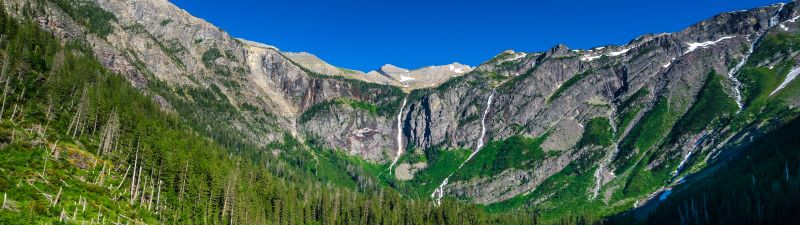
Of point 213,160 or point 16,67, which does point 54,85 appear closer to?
point 16,67

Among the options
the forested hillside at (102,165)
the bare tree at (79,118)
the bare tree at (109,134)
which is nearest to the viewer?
the forested hillside at (102,165)

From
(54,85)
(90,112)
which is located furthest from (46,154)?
(54,85)

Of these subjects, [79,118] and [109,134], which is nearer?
[109,134]

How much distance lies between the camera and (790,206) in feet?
449

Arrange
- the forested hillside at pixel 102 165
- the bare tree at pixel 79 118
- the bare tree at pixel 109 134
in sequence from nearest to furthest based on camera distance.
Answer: the forested hillside at pixel 102 165, the bare tree at pixel 109 134, the bare tree at pixel 79 118

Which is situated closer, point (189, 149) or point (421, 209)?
point (189, 149)

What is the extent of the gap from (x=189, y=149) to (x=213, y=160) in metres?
6.25

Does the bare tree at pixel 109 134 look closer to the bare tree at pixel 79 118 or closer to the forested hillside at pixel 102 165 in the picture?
the forested hillside at pixel 102 165

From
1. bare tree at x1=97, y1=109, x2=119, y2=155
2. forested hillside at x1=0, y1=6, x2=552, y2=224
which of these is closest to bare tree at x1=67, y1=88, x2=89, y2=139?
forested hillside at x1=0, y1=6, x2=552, y2=224

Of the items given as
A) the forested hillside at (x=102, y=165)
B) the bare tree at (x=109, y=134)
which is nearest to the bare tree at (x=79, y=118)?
the forested hillside at (x=102, y=165)

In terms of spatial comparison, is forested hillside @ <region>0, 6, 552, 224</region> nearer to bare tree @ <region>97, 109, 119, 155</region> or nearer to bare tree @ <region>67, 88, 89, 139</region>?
bare tree @ <region>97, 109, 119, 155</region>

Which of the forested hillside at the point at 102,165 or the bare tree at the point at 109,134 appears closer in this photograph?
the forested hillside at the point at 102,165

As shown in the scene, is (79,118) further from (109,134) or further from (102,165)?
(102,165)

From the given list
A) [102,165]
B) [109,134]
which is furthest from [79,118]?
[102,165]
